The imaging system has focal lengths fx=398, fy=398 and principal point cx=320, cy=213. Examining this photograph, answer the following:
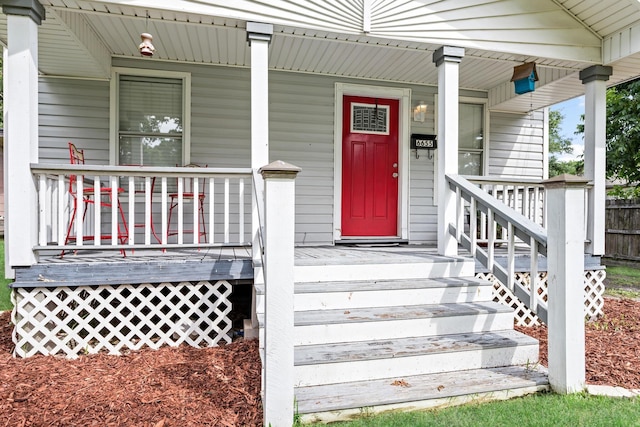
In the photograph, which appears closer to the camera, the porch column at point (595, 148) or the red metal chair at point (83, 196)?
the red metal chair at point (83, 196)

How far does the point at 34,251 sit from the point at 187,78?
2.63m

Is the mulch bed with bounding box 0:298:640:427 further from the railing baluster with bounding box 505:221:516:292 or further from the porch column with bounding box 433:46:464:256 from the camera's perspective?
the porch column with bounding box 433:46:464:256

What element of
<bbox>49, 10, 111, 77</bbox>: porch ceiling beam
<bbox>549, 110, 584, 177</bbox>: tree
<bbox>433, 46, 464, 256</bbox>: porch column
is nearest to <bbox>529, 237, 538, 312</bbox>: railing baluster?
<bbox>433, 46, 464, 256</bbox>: porch column

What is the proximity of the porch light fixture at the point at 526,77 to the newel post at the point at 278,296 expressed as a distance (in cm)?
337

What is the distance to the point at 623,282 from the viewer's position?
20.5 feet

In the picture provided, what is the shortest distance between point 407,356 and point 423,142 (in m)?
3.55

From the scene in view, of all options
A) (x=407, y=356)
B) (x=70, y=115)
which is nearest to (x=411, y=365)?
(x=407, y=356)

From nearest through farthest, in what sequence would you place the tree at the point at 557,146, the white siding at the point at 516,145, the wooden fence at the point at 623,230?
the white siding at the point at 516,145 < the wooden fence at the point at 623,230 < the tree at the point at 557,146

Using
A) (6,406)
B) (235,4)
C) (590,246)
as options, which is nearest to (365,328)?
(6,406)

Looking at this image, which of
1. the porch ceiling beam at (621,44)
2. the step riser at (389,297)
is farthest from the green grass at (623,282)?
the step riser at (389,297)

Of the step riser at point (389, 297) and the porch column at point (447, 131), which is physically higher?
the porch column at point (447, 131)

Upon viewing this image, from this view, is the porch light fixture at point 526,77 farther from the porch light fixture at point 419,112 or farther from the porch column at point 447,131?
the porch light fixture at point 419,112

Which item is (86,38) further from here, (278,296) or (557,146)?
(557,146)

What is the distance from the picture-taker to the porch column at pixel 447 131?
375 cm
